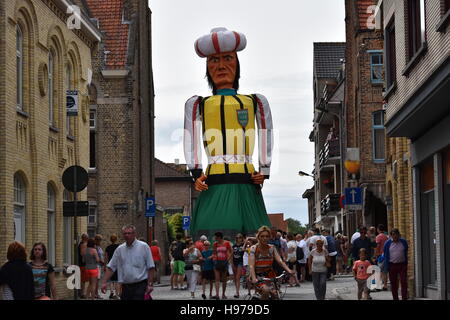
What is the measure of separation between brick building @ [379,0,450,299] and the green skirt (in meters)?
3.29

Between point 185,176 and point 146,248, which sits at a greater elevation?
point 185,176

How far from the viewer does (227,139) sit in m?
24.4

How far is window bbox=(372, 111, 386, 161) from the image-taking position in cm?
4612

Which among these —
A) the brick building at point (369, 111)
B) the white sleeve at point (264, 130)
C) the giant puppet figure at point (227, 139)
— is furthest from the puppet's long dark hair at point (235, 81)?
the brick building at point (369, 111)

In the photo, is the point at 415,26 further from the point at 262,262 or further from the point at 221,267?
the point at 262,262

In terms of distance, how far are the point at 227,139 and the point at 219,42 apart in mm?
2039

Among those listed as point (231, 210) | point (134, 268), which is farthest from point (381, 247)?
point (134, 268)

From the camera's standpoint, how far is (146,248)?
15.3 m

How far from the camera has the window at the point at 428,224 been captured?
80.1ft

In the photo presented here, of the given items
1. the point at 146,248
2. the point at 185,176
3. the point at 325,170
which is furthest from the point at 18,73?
the point at 185,176
